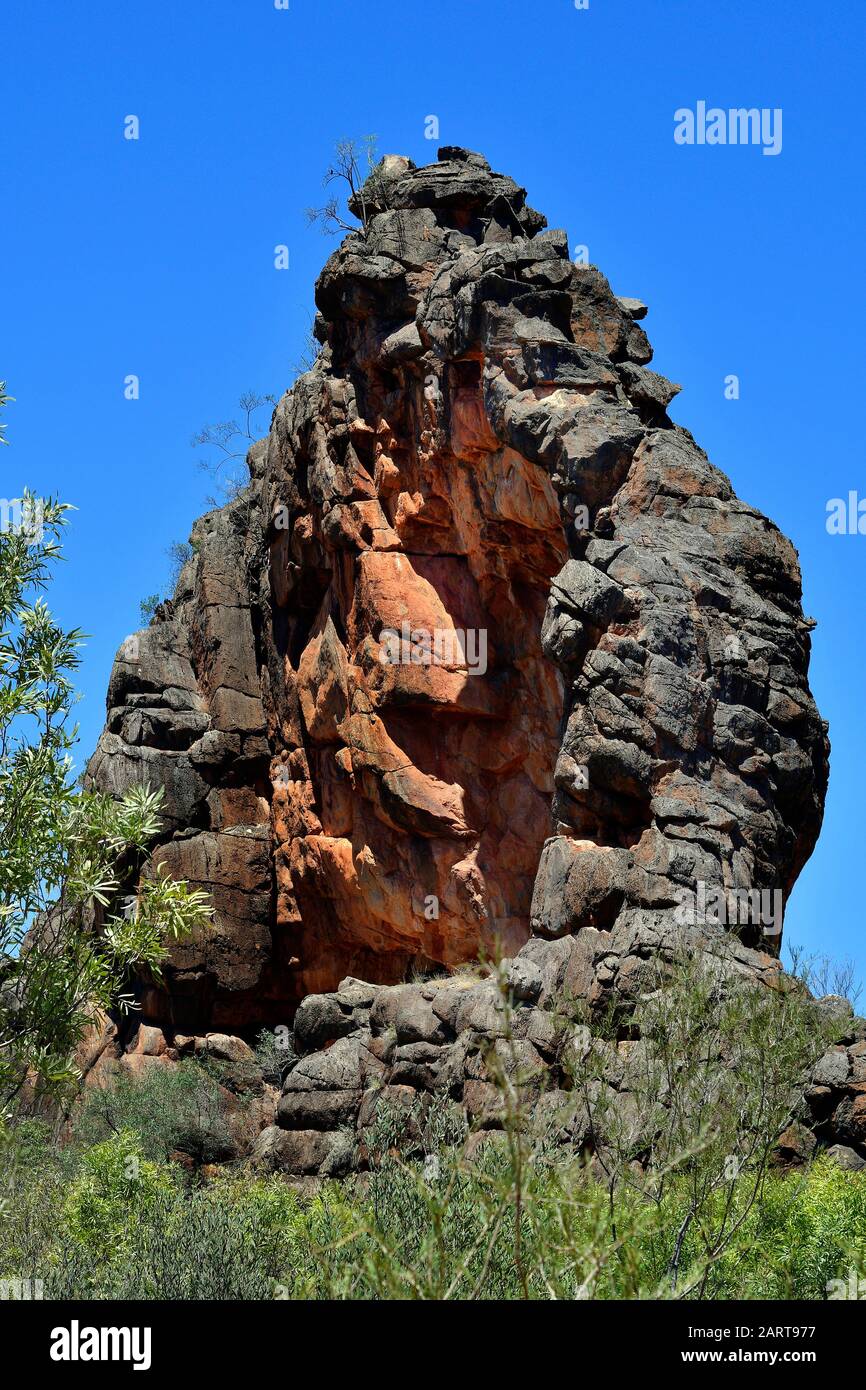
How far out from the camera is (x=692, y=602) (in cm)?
2619

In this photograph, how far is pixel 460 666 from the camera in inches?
1320

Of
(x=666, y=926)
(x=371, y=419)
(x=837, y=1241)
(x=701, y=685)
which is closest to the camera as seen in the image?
(x=837, y=1241)

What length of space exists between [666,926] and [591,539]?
726cm

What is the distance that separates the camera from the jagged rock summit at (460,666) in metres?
25.5

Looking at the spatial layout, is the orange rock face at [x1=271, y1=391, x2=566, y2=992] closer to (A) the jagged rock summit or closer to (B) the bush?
(A) the jagged rock summit

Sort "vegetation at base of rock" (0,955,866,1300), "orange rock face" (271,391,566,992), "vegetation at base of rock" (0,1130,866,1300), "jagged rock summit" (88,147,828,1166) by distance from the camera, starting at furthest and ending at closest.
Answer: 1. "orange rock face" (271,391,566,992)
2. "jagged rock summit" (88,147,828,1166)
3. "vegetation at base of rock" (0,955,866,1300)
4. "vegetation at base of rock" (0,1130,866,1300)

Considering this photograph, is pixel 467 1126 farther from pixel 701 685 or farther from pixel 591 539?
pixel 591 539

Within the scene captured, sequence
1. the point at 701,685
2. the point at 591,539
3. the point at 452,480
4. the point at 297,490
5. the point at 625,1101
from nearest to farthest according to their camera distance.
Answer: the point at 625,1101 → the point at 701,685 → the point at 591,539 → the point at 452,480 → the point at 297,490

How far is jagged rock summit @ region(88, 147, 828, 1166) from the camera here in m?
25.5

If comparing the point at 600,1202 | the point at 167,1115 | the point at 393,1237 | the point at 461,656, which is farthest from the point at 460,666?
the point at 393,1237

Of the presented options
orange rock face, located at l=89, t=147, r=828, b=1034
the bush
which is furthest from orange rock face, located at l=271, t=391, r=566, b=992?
the bush

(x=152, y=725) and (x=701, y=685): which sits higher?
(x=152, y=725)

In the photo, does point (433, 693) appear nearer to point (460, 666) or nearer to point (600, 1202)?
point (460, 666)
